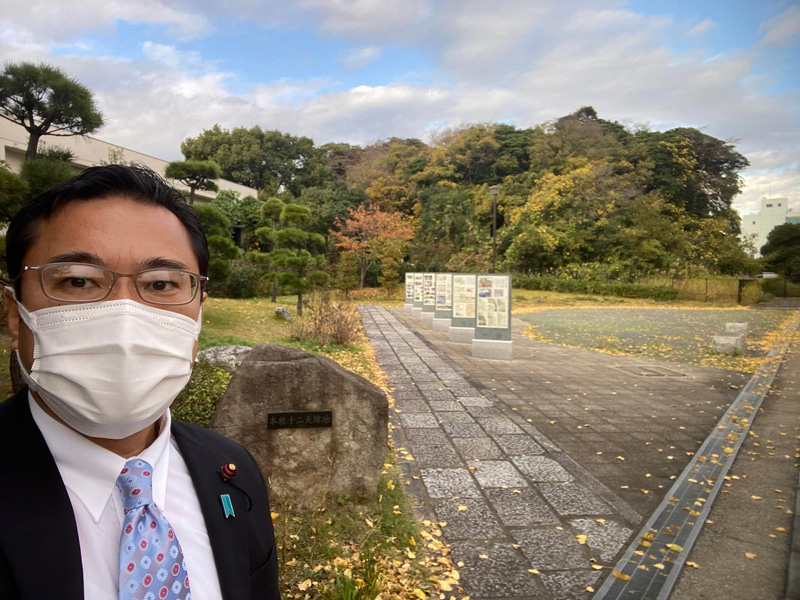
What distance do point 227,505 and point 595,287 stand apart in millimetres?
26436

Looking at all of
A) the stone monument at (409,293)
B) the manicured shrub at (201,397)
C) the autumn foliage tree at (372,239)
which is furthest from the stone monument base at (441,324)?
the autumn foliage tree at (372,239)

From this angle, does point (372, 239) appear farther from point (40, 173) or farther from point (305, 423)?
point (305, 423)

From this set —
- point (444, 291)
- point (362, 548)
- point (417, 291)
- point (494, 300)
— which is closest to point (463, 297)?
point (494, 300)

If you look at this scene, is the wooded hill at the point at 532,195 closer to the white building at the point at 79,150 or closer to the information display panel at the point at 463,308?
the white building at the point at 79,150

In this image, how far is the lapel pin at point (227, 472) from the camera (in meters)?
1.04

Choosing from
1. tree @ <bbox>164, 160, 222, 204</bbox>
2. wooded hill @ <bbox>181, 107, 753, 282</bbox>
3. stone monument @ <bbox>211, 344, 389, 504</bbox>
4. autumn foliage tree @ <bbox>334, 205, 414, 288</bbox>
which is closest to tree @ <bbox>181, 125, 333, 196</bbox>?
wooded hill @ <bbox>181, 107, 753, 282</bbox>

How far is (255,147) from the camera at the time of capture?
33.8 meters

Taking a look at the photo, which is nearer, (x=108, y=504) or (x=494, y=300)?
(x=108, y=504)

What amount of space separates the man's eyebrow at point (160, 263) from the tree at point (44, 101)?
5.91 metres

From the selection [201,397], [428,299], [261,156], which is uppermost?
[261,156]

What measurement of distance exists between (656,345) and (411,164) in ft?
86.7

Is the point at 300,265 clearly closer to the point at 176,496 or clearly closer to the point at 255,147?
the point at 176,496

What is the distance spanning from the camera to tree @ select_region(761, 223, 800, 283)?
98.7 ft

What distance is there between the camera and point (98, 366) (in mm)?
928
